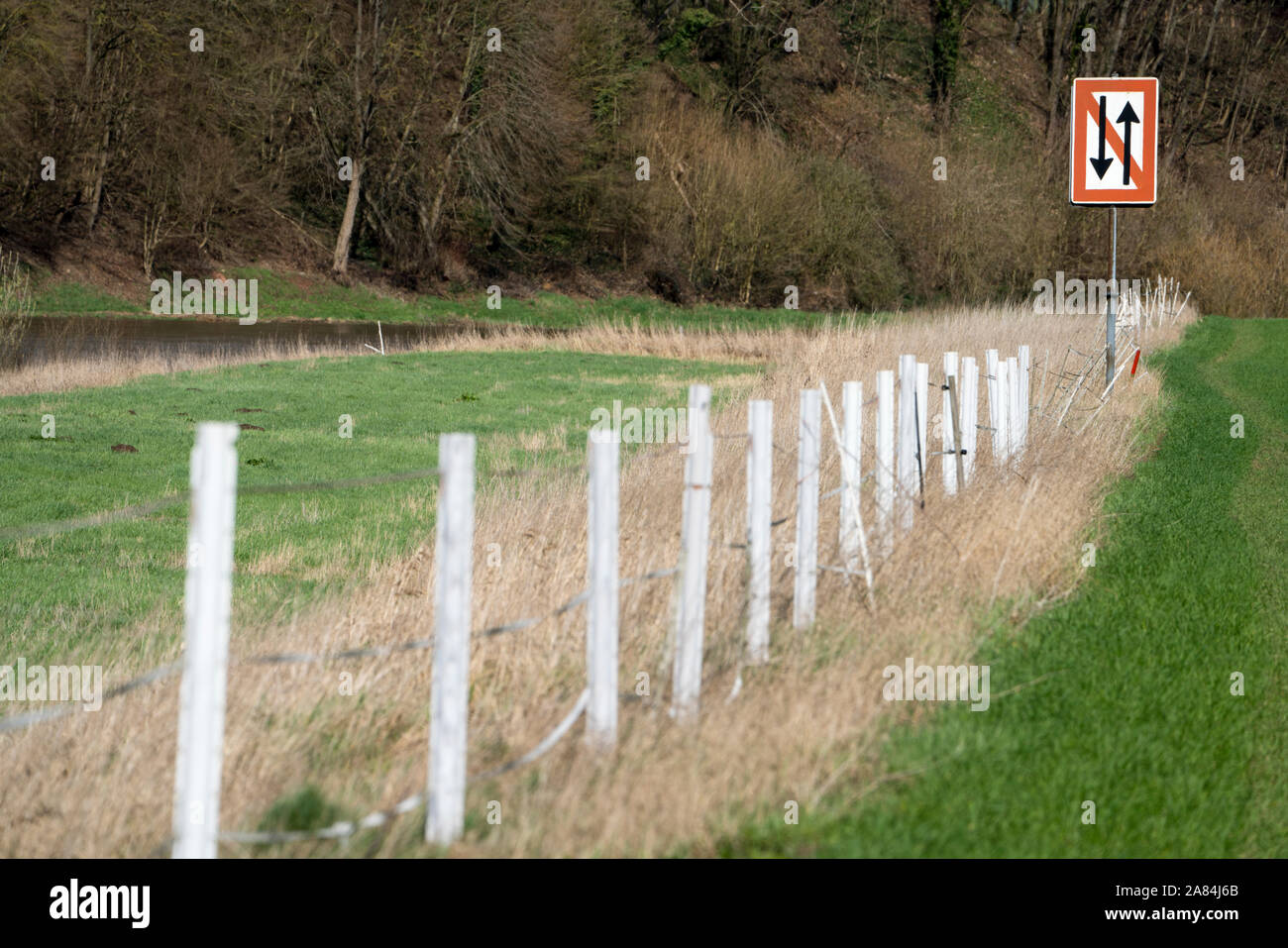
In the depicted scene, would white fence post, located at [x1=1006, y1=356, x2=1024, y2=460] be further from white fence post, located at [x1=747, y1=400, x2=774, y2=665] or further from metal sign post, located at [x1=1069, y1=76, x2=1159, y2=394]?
white fence post, located at [x1=747, y1=400, x2=774, y2=665]

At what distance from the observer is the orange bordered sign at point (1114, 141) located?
15672mm

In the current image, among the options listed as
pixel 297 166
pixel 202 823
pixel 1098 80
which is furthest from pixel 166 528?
pixel 297 166

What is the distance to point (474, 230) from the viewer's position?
59.6 m

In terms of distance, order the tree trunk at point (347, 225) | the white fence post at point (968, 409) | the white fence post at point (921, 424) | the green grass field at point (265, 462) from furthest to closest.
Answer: the tree trunk at point (347, 225), the white fence post at point (968, 409), the green grass field at point (265, 462), the white fence post at point (921, 424)

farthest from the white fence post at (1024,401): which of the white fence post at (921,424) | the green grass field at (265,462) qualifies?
the green grass field at (265,462)

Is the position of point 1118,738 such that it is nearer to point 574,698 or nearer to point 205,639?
point 574,698

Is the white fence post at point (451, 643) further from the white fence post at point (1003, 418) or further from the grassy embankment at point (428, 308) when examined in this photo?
the grassy embankment at point (428, 308)

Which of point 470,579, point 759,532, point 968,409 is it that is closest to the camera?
point 470,579

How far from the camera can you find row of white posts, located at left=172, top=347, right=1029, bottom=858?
396 centimetres

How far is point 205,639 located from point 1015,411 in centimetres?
977

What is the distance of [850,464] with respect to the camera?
745 centimetres

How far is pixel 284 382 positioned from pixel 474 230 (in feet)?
110

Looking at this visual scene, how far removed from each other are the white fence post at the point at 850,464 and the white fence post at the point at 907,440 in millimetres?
991

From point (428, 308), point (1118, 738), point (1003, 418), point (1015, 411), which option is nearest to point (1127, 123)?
point (1015, 411)
